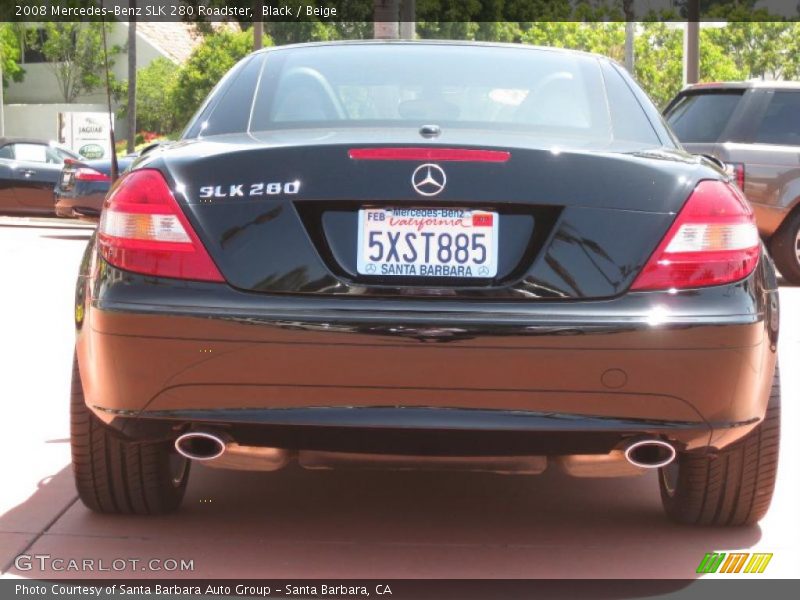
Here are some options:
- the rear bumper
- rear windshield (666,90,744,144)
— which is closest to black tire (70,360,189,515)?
the rear bumper

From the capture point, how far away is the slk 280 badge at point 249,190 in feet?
13.1

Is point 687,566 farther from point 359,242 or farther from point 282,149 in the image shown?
point 282,149

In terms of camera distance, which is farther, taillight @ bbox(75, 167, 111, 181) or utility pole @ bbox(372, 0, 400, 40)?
taillight @ bbox(75, 167, 111, 181)

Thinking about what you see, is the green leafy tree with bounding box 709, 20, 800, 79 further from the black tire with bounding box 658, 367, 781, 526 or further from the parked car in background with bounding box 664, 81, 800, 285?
the black tire with bounding box 658, 367, 781, 526

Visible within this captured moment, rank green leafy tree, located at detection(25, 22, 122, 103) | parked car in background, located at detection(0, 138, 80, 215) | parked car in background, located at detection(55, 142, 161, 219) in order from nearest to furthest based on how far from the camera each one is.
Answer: parked car in background, located at detection(55, 142, 161, 219) < parked car in background, located at detection(0, 138, 80, 215) < green leafy tree, located at detection(25, 22, 122, 103)

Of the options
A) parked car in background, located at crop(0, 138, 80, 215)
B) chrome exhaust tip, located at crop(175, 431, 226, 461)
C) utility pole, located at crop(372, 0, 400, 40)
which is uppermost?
utility pole, located at crop(372, 0, 400, 40)

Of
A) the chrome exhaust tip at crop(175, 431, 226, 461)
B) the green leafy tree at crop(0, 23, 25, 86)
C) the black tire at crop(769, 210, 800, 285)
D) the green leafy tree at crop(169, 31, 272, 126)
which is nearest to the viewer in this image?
the chrome exhaust tip at crop(175, 431, 226, 461)

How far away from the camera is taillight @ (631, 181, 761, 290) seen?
13.1ft

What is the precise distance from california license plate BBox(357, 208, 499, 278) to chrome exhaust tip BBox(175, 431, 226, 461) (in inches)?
24.9

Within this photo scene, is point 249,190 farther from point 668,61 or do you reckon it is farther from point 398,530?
point 668,61

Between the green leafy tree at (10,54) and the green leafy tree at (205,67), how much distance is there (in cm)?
606

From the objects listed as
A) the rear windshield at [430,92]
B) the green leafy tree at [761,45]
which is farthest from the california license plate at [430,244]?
the green leafy tree at [761,45]

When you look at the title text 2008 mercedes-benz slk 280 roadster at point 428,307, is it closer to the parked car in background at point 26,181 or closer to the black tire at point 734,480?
the black tire at point 734,480

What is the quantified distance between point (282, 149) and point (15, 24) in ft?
173
